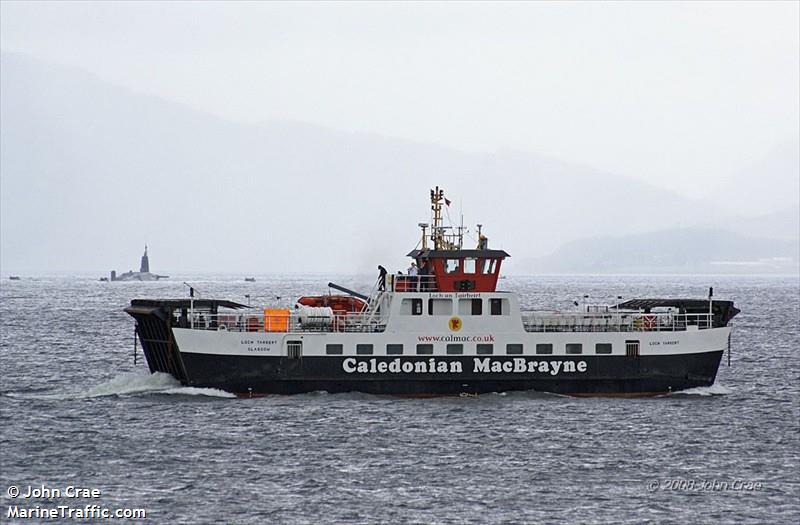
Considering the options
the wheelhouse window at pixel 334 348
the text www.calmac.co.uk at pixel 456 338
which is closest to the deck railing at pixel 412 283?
the text www.calmac.co.uk at pixel 456 338

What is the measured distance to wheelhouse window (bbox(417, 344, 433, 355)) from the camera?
50.1m

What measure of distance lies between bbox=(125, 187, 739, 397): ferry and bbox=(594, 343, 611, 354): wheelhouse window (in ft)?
0.18

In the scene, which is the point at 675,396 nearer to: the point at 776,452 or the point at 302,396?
the point at 776,452

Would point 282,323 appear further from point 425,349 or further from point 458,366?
point 458,366

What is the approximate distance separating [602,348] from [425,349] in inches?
302

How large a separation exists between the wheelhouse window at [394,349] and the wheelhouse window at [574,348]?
285 inches

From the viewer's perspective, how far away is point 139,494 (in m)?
34.5

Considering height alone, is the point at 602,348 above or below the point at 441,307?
below

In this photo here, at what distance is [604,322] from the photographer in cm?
5153

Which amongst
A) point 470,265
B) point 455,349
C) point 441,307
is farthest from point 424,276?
point 455,349

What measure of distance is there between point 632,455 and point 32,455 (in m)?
20.3

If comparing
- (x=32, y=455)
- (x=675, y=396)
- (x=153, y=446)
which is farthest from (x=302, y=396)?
(x=675, y=396)

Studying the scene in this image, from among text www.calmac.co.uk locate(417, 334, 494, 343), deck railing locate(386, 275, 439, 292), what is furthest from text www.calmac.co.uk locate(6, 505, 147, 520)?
deck railing locate(386, 275, 439, 292)

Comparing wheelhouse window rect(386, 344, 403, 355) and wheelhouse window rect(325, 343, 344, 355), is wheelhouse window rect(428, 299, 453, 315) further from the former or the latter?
wheelhouse window rect(325, 343, 344, 355)
